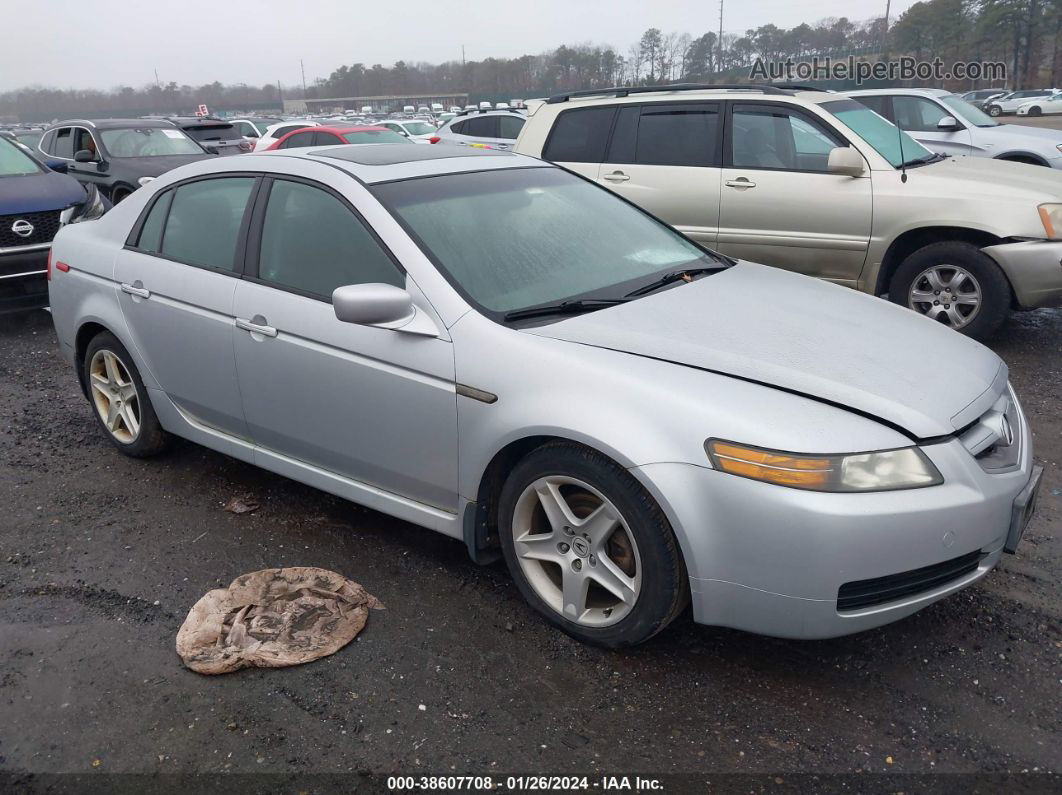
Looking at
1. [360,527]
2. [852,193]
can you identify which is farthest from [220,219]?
[852,193]

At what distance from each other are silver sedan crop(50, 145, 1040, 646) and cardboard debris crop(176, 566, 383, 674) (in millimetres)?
383

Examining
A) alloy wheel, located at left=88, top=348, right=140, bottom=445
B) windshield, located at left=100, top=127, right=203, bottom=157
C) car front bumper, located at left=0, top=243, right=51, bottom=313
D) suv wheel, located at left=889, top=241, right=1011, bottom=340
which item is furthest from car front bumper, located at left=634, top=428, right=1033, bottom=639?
windshield, located at left=100, top=127, right=203, bottom=157

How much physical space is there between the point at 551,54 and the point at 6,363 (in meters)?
88.4

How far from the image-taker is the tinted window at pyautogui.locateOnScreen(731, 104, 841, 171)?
6.50 metres

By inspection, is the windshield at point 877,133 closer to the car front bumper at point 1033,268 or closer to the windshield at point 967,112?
the car front bumper at point 1033,268

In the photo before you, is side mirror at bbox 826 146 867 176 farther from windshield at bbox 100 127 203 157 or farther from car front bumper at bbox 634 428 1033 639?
windshield at bbox 100 127 203 157

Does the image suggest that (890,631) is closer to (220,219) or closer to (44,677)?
(44,677)

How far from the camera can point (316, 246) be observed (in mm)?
3506

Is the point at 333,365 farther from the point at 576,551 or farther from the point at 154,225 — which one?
the point at 154,225

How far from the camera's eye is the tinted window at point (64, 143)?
13.0 m

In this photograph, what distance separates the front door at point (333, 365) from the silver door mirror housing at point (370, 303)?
0.13 meters

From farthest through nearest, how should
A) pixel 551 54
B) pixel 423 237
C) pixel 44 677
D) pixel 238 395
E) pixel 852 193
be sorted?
pixel 551 54 < pixel 852 193 < pixel 238 395 < pixel 423 237 < pixel 44 677

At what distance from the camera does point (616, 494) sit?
2658 mm

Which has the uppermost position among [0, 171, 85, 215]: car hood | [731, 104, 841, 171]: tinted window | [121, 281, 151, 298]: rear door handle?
[731, 104, 841, 171]: tinted window
